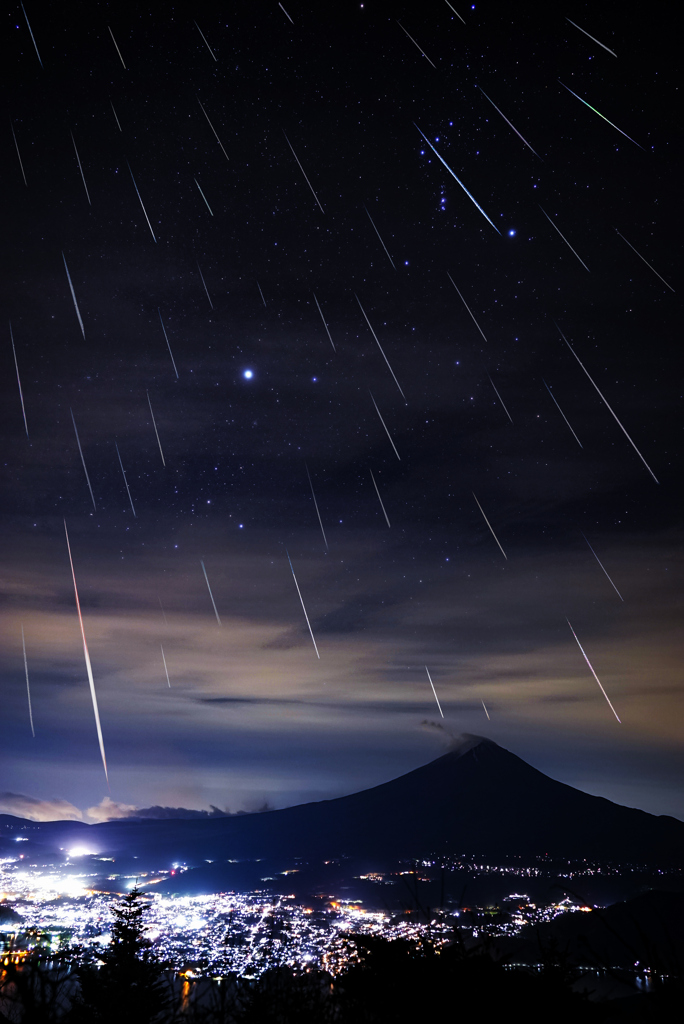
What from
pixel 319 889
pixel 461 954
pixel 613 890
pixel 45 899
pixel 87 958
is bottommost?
pixel 319 889

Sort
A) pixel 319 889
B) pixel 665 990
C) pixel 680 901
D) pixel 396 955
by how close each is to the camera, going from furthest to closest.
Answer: pixel 319 889 < pixel 680 901 < pixel 396 955 < pixel 665 990

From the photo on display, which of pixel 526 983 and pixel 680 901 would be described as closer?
pixel 526 983

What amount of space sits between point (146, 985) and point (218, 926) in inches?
2616

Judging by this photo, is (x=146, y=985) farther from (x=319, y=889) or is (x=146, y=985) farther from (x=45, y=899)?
(x=319, y=889)

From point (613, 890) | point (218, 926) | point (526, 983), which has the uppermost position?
point (526, 983)

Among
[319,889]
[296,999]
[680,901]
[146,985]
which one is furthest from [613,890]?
[296,999]

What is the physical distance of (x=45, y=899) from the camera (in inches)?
5236

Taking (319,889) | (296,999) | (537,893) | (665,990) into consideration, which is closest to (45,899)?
(319,889)

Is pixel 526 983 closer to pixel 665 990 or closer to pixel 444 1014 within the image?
pixel 444 1014

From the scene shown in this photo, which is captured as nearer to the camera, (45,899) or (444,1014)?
(444,1014)

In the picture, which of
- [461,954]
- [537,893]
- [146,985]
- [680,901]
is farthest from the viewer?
[537,893]

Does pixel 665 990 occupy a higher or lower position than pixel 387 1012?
higher

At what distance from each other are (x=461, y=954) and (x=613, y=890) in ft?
753

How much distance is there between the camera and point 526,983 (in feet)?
30.0
